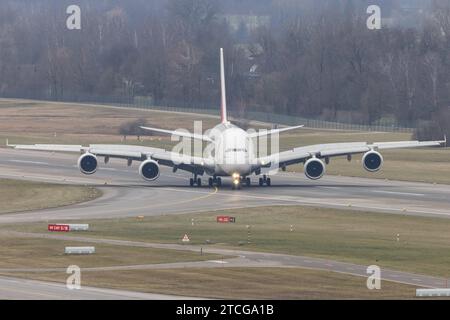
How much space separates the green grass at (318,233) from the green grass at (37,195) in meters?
11.3

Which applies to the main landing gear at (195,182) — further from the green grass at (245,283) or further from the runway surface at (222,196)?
the green grass at (245,283)

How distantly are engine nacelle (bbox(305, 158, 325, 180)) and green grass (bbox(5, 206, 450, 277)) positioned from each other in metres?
12.3

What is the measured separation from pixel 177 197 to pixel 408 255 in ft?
105

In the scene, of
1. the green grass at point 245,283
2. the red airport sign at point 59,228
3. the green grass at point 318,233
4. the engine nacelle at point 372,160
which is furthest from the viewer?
the engine nacelle at point 372,160

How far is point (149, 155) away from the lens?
4178 inches

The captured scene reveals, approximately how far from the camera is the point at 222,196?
101562mm

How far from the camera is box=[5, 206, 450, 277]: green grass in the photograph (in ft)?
235

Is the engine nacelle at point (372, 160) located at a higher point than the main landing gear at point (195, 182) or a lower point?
higher

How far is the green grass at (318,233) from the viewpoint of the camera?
71.8 meters

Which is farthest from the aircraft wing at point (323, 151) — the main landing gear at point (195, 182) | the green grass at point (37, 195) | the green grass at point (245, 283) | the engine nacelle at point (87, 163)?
the green grass at point (245, 283)

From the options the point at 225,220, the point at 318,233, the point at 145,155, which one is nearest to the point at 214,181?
the point at 145,155

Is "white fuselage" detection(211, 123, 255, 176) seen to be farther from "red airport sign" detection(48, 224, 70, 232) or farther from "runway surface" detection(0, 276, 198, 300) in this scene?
"runway surface" detection(0, 276, 198, 300)

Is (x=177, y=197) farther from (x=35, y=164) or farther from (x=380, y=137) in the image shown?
(x=380, y=137)
